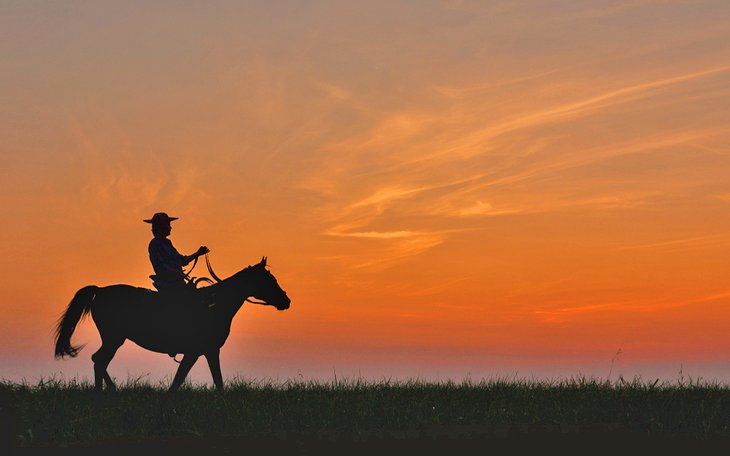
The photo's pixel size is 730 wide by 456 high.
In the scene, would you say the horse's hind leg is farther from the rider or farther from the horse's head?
the horse's head

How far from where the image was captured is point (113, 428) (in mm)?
13359

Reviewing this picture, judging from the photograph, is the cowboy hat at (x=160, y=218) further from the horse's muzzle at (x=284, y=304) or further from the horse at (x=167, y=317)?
the horse's muzzle at (x=284, y=304)

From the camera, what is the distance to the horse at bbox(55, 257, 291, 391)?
56.5 ft

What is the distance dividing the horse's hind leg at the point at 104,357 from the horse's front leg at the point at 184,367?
1164 mm

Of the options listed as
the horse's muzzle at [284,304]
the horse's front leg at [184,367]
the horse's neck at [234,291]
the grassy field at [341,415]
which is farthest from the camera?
the horse's muzzle at [284,304]

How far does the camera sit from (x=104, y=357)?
56.4 ft

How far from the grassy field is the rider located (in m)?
1.94

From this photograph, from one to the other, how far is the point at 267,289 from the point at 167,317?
1868 millimetres

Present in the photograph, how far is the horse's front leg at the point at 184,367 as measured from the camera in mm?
16953

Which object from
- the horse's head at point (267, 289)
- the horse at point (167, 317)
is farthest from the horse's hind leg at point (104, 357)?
the horse's head at point (267, 289)

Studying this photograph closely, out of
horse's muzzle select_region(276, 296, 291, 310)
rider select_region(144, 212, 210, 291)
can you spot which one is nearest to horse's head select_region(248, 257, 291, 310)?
horse's muzzle select_region(276, 296, 291, 310)

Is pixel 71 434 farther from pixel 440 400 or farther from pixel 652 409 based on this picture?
pixel 652 409

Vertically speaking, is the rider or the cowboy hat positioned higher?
the cowboy hat

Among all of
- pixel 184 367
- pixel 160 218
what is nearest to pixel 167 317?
pixel 184 367
